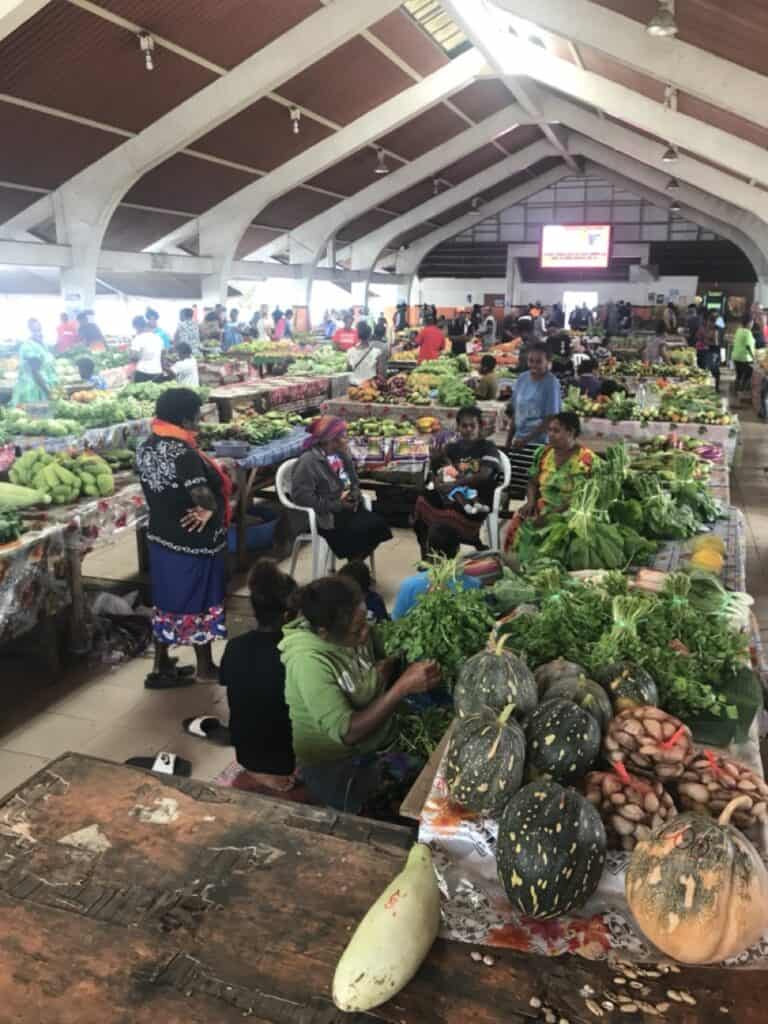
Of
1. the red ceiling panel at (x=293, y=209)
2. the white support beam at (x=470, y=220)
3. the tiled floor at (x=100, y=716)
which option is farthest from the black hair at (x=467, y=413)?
the white support beam at (x=470, y=220)

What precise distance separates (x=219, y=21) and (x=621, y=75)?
5462 millimetres

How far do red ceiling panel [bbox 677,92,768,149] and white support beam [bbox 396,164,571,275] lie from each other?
56.0 ft

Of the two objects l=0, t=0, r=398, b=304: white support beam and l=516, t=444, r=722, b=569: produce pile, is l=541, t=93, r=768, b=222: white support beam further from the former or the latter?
l=516, t=444, r=722, b=569: produce pile

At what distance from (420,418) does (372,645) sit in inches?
227

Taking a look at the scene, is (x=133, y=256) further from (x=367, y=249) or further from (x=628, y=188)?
(x=628, y=188)

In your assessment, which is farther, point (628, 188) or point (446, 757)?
point (628, 188)

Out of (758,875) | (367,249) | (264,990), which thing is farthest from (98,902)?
(367,249)

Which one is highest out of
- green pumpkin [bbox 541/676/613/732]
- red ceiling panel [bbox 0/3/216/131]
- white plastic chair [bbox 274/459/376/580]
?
red ceiling panel [bbox 0/3/216/131]

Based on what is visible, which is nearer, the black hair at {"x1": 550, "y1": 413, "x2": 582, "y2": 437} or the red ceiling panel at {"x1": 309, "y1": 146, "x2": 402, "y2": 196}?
the black hair at {"x1": 550, "y1": 413, "x2": 582, "y2": 437}

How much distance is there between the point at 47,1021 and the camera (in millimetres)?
1280

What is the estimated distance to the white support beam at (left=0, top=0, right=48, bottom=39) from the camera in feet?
24.6

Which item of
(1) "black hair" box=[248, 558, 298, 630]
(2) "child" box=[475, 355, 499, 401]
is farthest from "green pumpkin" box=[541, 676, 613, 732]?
(2) "child" box=[475, 355, 499, 401]

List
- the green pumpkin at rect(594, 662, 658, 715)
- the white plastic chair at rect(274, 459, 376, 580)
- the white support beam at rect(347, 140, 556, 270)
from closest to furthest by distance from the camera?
1. the green pumpkin at rect(594, 662, 658, 715)
2. the white plastic chair at rect(274, 459, 376, 580)
3. the white support beam at rect(347, 140, 556, 270)

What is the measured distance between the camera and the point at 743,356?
1684 centimetres
